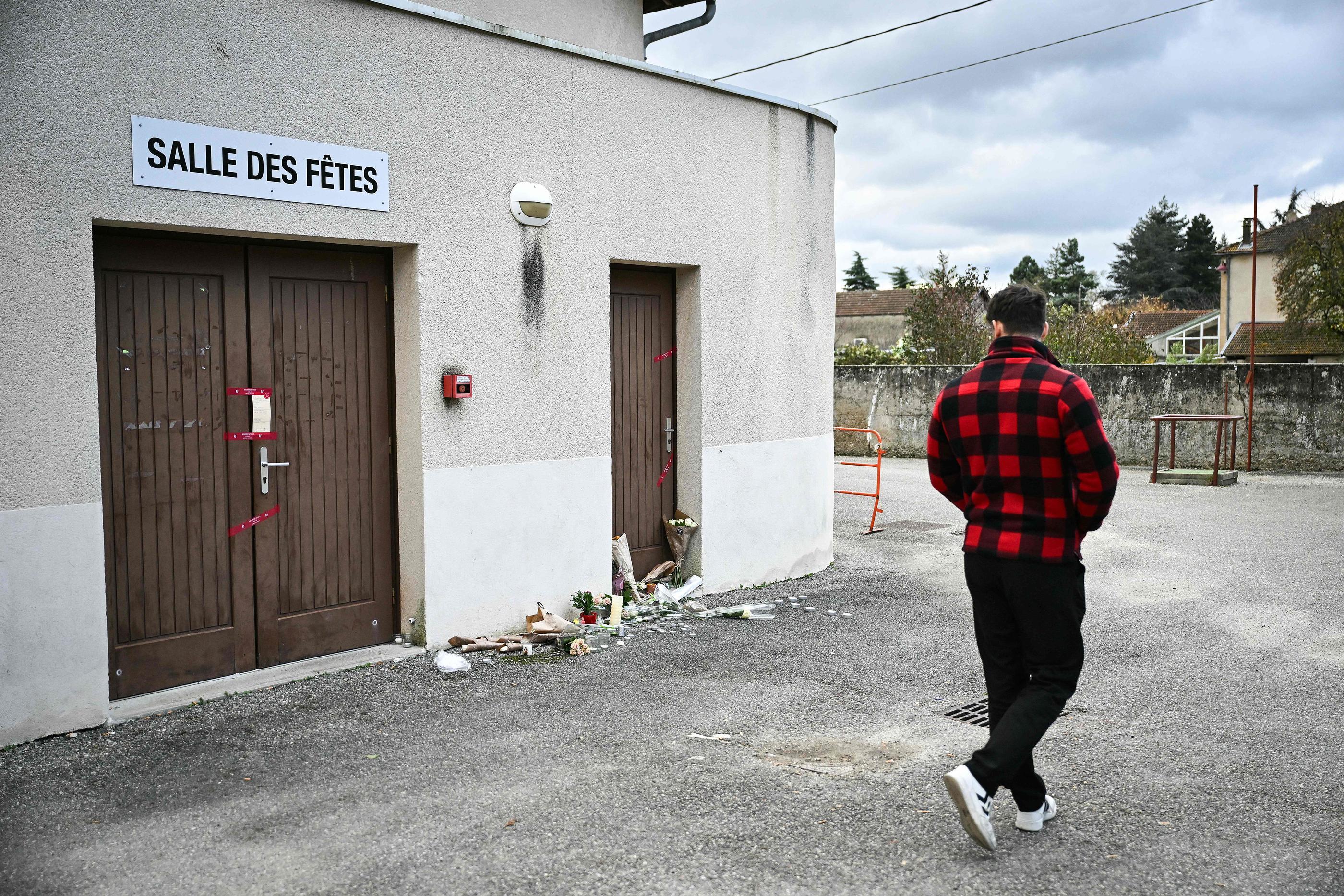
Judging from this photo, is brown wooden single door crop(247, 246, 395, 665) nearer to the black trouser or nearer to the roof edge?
the roof edge

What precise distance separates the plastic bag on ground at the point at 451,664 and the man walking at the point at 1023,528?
3258mm

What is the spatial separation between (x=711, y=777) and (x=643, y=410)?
3999 mm

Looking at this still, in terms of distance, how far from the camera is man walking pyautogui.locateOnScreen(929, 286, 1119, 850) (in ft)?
11.7

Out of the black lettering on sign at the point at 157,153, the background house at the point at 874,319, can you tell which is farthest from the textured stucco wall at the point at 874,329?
the black lettering on sign at the point at 157,153

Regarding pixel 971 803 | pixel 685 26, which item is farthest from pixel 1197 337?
pixel 971 803

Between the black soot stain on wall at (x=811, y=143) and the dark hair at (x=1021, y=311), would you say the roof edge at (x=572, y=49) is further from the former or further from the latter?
the dark hair at (x=1021, y=311)

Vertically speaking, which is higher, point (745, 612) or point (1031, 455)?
point (1031, 455)

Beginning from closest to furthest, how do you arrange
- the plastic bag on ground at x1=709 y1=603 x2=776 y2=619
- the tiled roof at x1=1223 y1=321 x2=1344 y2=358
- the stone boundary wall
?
1. the plastic bag on ground at x1=709 y1=603 x2=776 y2=619
2. the stone boundary wall
3. the tiled roof at x1=1223 y1=321 x2=1344 y2=358

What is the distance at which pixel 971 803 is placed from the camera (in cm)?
351

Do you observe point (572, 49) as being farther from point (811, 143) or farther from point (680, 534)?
point (680, 534)

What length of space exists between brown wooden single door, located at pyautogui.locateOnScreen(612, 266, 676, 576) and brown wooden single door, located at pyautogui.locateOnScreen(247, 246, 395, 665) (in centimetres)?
198

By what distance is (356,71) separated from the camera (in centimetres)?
576

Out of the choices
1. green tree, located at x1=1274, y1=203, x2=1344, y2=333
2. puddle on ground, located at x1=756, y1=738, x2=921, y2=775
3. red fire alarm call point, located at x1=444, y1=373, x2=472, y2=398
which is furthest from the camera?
green tree, located at x1=1274, y1=203, x2=1344, y2=333

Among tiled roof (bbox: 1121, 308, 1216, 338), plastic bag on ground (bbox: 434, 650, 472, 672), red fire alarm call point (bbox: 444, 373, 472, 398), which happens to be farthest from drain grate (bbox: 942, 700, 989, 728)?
tiled roof (bbox: 1121, 308, 1216, 338)
